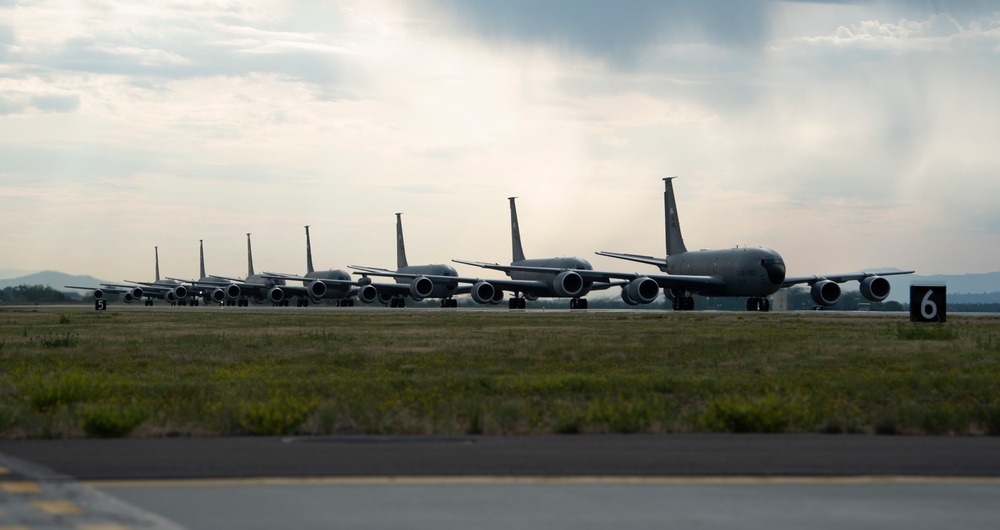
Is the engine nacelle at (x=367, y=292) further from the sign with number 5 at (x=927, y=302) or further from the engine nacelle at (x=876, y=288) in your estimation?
the sign with number 5 at (x=927, y=302)

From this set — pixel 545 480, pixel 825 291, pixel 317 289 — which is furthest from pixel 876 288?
pixel 545 480

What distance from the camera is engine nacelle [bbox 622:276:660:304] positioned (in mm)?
72812

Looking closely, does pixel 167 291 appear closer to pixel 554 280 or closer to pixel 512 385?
pixel 554 280

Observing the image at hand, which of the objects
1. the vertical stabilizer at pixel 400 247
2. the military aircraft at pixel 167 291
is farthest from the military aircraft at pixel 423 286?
the military aircraft at pixel 167 291

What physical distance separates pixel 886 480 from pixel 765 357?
64.0 feet

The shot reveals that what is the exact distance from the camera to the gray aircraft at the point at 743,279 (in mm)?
70312

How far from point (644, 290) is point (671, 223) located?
14.0m

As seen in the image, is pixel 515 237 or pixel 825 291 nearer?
pixel 825 291

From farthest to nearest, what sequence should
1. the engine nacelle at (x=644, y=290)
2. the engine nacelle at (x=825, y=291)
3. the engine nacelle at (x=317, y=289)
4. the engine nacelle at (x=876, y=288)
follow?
the engine nacelle at (x=317, y=289) < the engine nacelle at (x=825, y=291) < the engine nacelle at (x=644, y=290) < the engine nacelle at (x=876, y=288)

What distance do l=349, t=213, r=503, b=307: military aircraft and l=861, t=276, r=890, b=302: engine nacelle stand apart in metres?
28.8

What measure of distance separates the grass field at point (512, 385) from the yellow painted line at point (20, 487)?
4.16 m

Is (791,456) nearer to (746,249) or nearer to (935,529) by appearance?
(935,529)

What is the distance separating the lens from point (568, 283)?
263 ft

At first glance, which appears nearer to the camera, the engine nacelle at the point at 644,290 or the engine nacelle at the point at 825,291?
the engine nacelle at the point at 644,290
